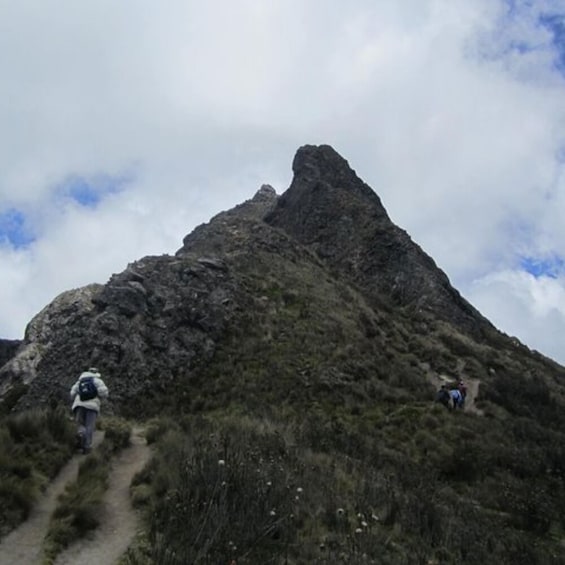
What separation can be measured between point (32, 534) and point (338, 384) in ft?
52.8

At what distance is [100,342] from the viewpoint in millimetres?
24125

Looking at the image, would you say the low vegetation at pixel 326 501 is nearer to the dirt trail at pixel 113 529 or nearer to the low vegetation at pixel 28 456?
the dirt trail at pixel 113 529

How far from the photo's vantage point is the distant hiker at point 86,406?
40.4ft

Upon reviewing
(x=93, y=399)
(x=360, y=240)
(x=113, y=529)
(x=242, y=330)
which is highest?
(x=360, y=240)

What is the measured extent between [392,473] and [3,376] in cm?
1790

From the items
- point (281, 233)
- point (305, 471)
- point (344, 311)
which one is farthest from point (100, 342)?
point (281, 233)

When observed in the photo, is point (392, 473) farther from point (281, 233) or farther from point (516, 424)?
point (281, 233)

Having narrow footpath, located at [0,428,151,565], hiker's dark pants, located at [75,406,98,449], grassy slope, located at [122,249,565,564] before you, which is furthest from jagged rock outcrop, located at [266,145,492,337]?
narrow footpath, located at [0,428,151,565]

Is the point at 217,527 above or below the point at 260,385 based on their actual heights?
below

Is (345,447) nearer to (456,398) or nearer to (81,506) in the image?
(81,506)

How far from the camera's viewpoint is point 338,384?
77.7 feet

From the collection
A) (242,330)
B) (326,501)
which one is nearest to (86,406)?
(326,501)

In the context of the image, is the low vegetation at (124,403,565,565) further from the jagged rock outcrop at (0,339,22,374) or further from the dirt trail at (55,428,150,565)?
the jagged rock outcrop at (0,339,22,374)

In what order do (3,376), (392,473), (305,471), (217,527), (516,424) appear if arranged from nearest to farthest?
(217,527), (305,471), (392,473), (516,424), (3,376)
